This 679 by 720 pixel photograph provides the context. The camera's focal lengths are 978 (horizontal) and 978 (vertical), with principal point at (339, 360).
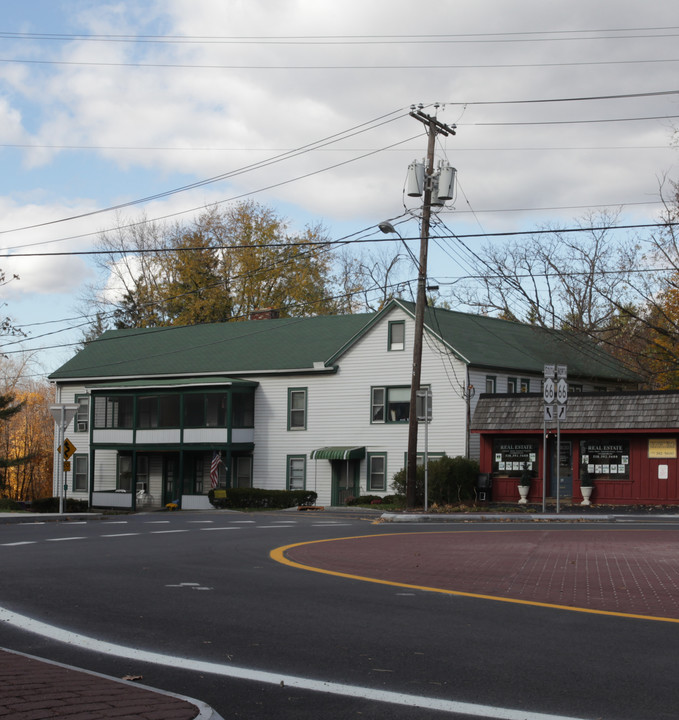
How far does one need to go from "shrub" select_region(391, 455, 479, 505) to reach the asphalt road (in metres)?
22.3

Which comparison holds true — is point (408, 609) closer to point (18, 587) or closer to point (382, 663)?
point (382, 663)

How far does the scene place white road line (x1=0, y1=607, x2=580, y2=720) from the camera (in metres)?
6.25

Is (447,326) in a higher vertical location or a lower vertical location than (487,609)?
higher

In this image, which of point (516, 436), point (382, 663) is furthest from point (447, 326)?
point (382, 663)

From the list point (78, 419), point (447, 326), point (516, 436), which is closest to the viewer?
point (516, 436)

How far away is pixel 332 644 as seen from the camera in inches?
328

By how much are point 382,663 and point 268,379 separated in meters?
36.9

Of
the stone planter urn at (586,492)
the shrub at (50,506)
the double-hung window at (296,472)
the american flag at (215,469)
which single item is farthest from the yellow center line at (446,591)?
the shrub at (50,506)

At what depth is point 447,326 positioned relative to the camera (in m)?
41.4

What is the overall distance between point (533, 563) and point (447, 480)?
843 inches

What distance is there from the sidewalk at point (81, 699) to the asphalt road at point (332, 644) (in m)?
0.38

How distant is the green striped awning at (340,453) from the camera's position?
40.8 meters

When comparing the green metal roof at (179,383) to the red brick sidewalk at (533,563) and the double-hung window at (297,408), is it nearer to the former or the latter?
the double-hung window at (297,408)

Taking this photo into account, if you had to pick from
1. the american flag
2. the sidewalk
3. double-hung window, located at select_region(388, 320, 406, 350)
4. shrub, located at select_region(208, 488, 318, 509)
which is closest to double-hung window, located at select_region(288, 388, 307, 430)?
the american flag
